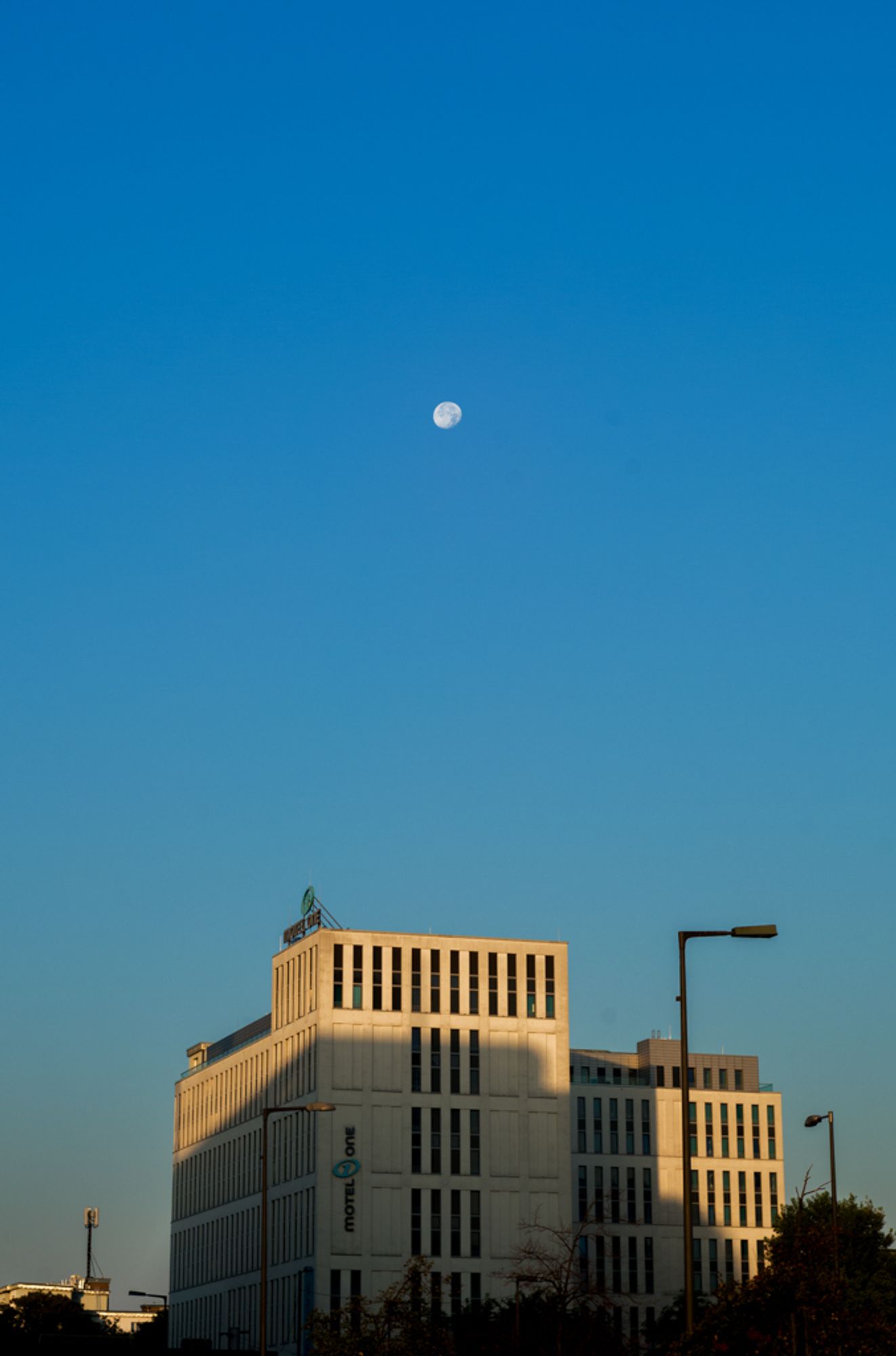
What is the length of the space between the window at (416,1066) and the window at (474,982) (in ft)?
16.0

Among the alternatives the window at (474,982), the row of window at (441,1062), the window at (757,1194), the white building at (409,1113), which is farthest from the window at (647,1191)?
the window at (474,982)

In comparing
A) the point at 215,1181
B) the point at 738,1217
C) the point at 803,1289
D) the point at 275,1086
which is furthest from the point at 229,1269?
the point at 803,1289

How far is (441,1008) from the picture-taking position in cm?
13625

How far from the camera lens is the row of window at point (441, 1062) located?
134750mm

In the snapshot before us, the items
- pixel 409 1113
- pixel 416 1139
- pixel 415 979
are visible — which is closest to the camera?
pixel 416 1139

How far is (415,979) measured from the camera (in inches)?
5354

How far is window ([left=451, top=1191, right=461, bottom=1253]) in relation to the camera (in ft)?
431

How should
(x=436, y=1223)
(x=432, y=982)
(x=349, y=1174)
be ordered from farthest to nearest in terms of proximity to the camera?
(x=432, y=982), (x=436, y=1223), (x=349, y=1174)

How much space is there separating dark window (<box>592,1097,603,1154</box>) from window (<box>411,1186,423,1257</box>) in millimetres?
41594

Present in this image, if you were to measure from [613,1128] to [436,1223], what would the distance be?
4312 centimetres

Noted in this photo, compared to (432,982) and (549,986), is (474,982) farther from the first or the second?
(549,986)

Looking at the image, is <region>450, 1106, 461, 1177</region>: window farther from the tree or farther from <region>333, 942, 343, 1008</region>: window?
the tree

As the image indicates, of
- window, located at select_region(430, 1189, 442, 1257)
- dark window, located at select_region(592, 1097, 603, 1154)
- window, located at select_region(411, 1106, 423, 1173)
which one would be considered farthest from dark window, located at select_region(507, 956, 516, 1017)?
dark window, located at select_region(592, 1097, 603, 1154)

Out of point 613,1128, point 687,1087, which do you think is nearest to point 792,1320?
point 687,1087
